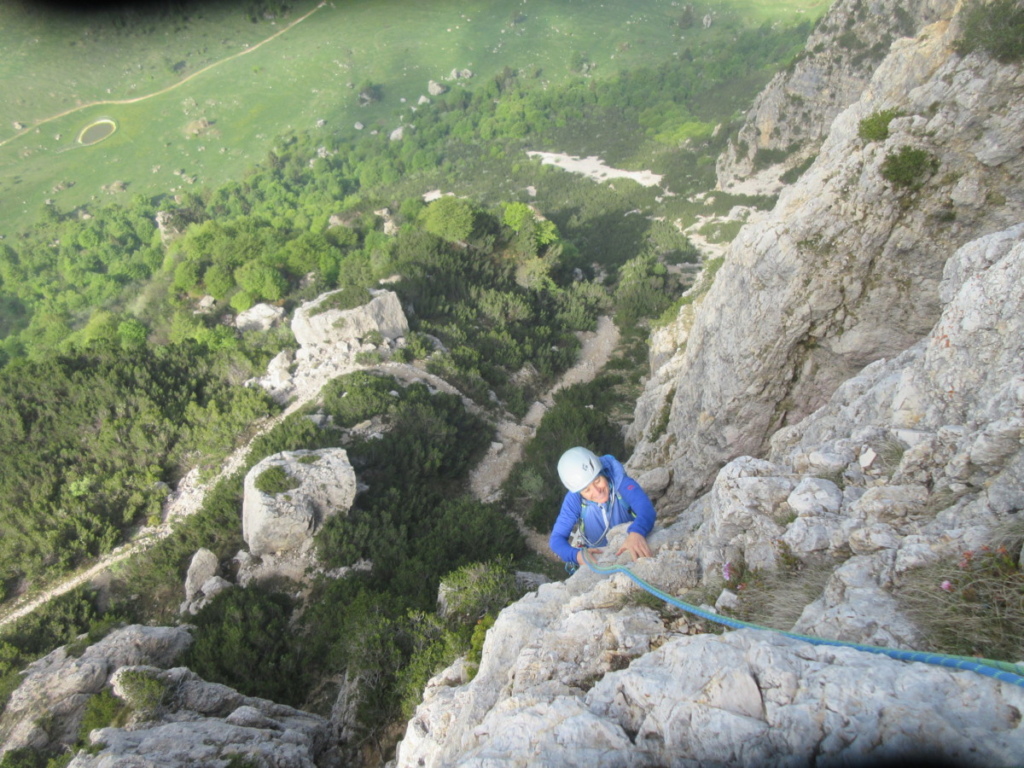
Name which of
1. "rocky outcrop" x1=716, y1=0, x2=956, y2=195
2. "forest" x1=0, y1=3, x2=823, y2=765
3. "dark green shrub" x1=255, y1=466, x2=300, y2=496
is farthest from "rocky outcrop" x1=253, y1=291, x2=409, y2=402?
"rocky outcrop" x1=716, y1=0, x2=956, y2=195

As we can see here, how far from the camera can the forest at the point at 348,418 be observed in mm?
10570

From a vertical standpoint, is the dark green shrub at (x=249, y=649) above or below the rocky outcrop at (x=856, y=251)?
below

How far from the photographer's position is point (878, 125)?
9.62 m

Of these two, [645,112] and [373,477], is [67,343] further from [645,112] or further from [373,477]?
[645,112]

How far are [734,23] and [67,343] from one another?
94.1 m

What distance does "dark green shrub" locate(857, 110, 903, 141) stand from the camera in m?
9.54

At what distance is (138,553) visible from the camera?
14586 millimetres

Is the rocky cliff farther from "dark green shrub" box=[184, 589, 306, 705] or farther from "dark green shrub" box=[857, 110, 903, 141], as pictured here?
"dark green shrub" box=[184, 589, 306, 705]

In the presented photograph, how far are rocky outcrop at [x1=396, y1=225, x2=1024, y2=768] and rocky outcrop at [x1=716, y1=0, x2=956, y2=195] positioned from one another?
118 feet

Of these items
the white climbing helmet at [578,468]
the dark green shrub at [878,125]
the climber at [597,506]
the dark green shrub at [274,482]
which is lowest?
the dark green shrub at [274,482]

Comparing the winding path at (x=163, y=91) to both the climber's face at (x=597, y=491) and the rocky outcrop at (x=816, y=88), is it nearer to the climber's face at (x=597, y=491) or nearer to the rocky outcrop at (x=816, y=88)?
the rocky outcrop at (x=816, y=88)

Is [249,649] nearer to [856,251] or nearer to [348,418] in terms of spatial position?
[348,418]

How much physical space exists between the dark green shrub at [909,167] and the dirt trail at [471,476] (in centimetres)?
1164

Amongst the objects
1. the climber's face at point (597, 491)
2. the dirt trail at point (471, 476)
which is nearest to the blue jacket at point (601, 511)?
the climber's face at point (597, 491)
